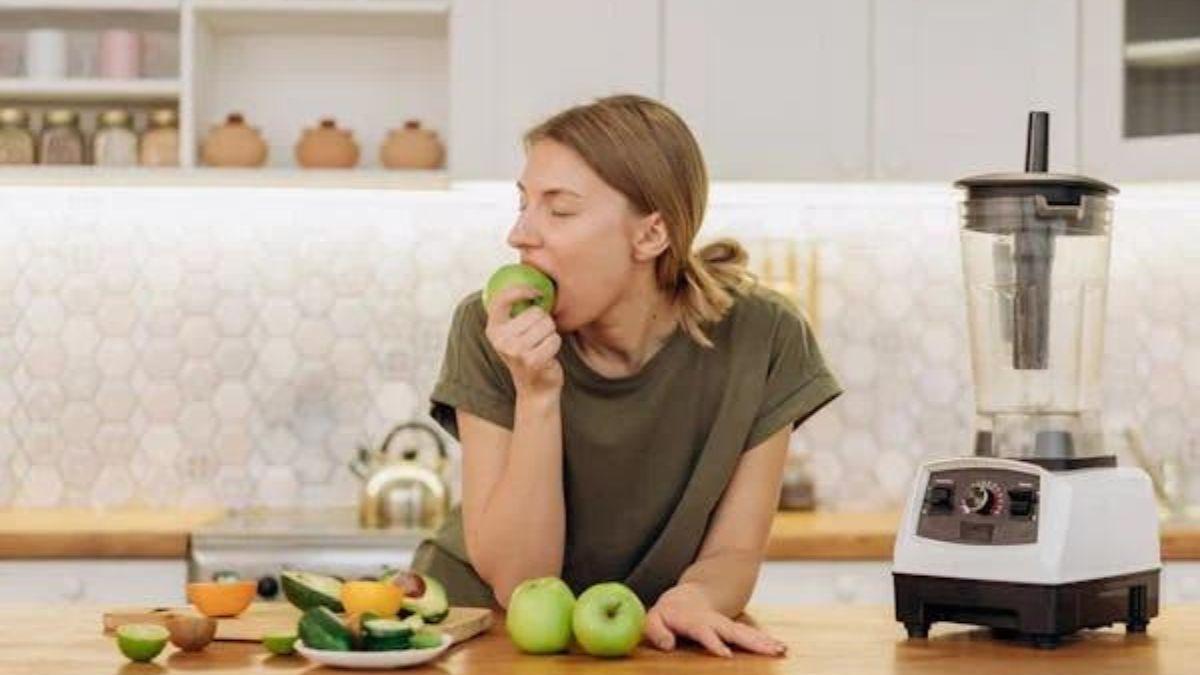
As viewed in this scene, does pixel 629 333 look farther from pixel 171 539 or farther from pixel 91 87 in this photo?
pixel 91 87

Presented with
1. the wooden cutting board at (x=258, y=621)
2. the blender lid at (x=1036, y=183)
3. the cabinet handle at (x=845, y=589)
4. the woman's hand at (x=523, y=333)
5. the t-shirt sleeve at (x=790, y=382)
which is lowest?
the cabinet handle at (x=845, y=589)

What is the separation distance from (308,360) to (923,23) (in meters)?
1.58

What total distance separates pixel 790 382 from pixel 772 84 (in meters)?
1.75

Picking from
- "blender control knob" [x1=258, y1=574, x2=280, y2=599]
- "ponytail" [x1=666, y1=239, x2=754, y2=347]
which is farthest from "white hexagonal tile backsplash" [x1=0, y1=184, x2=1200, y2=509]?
"ponytail" [x1=666, y1=239, x2=754, y2=347]

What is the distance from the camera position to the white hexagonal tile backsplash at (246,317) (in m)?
4.45

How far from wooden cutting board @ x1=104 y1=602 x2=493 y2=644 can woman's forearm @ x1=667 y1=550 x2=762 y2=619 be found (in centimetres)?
28

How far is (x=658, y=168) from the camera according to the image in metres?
2.39

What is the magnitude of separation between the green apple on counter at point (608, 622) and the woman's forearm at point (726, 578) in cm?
33

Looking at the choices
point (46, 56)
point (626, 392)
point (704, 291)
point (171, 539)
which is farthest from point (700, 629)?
point (46, 56)

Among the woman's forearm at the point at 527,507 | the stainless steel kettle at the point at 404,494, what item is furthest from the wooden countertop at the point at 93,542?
the woman's forearm at the point at 527,507

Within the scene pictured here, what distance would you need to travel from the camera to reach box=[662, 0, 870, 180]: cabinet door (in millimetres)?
4117

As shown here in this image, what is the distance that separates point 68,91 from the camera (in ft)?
13.8

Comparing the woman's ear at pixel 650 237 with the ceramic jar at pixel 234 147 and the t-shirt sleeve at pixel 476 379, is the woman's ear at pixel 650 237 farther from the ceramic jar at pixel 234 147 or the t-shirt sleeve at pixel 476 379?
the ceramic jar at pixel 234 147

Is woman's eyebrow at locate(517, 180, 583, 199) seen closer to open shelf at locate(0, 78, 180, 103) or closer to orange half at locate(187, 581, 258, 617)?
orange half at locate(187, 581, 258, 617)
